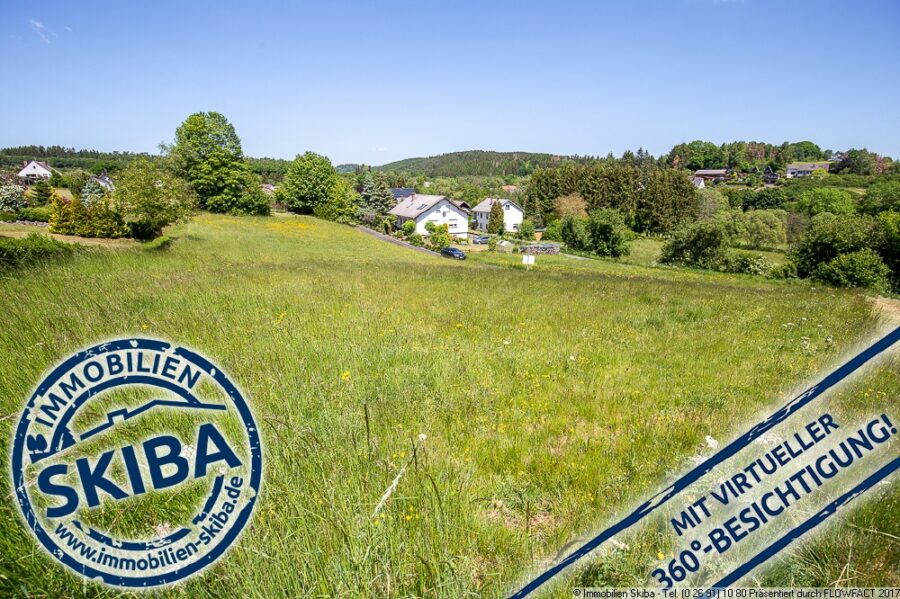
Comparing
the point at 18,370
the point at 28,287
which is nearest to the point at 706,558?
the point at 18,370

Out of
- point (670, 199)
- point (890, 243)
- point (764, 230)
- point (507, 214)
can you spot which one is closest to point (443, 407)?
point (890, 243)

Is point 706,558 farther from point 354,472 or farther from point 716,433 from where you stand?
point 716,433

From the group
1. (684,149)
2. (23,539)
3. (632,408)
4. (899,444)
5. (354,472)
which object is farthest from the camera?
(684,149)

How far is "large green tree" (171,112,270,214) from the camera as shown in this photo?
50.2 meters

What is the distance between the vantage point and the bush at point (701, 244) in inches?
1726

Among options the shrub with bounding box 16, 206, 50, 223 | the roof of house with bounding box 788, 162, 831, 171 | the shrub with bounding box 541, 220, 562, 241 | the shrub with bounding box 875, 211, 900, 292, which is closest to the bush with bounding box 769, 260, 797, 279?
the shrub with bounding box 875, 211, 900, 292

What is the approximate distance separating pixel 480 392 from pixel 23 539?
343 cm

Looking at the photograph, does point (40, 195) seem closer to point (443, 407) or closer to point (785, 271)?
point (443, 407)

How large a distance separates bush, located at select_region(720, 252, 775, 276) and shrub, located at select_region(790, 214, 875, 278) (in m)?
4.82

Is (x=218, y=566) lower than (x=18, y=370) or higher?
lower

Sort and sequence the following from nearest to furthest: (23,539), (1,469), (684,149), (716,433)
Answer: (23,539) < (1,469) < (716,433) < (684,149)

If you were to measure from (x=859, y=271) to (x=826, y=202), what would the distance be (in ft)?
220

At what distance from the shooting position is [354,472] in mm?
2344

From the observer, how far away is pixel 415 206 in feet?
248
